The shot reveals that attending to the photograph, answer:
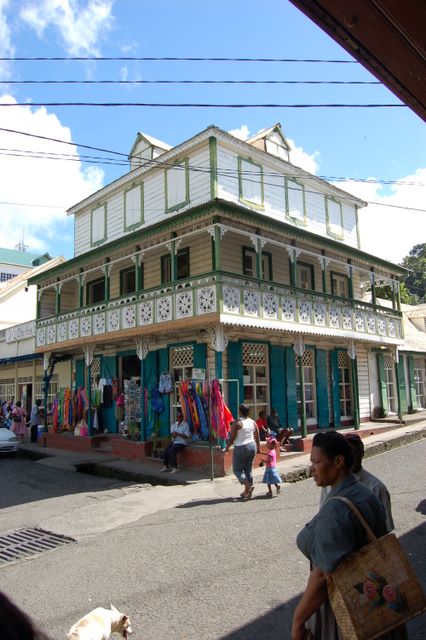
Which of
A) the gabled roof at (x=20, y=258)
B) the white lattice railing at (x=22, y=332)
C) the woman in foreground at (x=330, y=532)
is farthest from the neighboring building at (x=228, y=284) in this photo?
the gabled roof at (x=20, y=258)

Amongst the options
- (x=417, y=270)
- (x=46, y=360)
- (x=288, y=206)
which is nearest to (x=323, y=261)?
(x=288, y=206)

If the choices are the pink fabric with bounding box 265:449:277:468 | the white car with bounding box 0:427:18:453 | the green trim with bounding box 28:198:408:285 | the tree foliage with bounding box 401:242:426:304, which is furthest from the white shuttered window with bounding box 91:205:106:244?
the tree foliage with bounding box 401:242:426:304

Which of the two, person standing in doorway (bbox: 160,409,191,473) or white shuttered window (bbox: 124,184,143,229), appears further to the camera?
white shuttered window (bbox: 124,184,143,229)

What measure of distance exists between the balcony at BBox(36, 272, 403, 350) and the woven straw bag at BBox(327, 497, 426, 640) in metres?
9.84

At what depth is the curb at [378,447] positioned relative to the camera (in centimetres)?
1122

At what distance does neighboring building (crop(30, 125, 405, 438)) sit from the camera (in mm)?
13391

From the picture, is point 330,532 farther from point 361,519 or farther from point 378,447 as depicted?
point 378,447

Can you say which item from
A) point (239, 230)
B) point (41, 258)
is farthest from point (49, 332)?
point (41, 258)

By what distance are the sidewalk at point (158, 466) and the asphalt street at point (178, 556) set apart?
2.05 feet

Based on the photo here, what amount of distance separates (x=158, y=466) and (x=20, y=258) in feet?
125

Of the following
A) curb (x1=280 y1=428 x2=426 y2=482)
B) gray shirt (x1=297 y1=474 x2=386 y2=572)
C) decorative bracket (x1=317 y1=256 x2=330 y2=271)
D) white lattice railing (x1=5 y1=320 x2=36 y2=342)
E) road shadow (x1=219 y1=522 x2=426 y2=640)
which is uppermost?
decorative bracket (x1=317 y1=256 x2=330 y2=271)

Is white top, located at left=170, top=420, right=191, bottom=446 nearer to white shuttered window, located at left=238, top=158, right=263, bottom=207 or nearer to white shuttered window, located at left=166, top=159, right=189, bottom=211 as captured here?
white shuttered window, located at left=166, top=159, right=189, bottom=211

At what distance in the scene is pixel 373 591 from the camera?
2.28 m

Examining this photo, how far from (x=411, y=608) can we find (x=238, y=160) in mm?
14847
